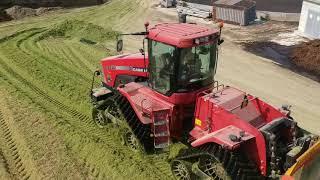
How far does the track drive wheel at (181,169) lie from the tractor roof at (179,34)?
231cm

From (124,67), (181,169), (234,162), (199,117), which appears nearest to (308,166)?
(234,162)

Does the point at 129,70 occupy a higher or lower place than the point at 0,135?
higher

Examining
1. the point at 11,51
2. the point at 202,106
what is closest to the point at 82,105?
the point at 202,106

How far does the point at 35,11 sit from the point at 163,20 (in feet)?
27.7

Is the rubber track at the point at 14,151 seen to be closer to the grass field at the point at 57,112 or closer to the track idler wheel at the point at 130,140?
the grass field at the point at 57,112

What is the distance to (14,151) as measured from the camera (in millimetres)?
9680

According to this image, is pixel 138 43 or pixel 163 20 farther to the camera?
pixel 163 20

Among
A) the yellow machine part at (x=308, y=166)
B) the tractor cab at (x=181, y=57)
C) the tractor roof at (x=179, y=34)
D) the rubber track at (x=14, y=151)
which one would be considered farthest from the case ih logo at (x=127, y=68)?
the yellow machine part at (x=308, y=166)

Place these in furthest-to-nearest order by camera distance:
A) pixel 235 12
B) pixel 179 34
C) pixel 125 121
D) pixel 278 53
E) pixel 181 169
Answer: pixel 235 12 → pixel 278 53 → pixel 125 121 → pixel 181 169 → pixel 179 34

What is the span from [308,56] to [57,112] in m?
11.3

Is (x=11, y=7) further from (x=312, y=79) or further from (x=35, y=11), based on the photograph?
(x=312, y=79)

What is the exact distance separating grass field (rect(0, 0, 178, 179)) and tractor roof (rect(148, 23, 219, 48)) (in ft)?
9.09

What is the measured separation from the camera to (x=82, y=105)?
39.4 ft

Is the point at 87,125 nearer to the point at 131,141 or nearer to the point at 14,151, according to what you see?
the point at 131,141
